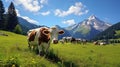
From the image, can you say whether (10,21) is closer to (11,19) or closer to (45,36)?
(11,19)

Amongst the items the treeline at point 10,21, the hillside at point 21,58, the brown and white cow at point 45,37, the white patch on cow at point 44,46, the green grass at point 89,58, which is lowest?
the green grass at point 89,58

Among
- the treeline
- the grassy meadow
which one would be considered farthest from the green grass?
the treeline

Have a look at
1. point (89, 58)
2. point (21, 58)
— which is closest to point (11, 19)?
point (89, 58)

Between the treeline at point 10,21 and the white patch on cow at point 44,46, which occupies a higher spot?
the treeline at point 10,21

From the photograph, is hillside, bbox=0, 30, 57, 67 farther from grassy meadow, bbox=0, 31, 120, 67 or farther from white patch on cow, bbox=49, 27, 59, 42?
white patch on cow, bbox=49, 27, 59, 42

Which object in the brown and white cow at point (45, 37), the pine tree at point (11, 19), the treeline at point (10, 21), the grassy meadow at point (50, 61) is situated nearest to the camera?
the grassy meadow at point (50, 61)

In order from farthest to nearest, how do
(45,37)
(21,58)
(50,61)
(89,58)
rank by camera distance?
1. (89,58)
2. (45,37)
3. (50,61)
4. (21,58)

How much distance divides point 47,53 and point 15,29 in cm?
7713

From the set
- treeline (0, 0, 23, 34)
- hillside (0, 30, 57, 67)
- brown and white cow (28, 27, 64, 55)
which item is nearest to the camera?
hillside (0, 30, 57, 67)

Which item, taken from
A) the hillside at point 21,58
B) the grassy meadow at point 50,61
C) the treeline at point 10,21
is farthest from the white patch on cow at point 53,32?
the treeline at point 10,21

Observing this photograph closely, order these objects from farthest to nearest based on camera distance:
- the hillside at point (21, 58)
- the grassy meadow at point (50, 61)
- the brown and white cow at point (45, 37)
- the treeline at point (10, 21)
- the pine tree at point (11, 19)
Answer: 1. the pine tree at point (11, 19)
2. the treeline at point (10, 21)
3. the brown and white cow at point (45, 37)
4. the grassy meadow at point (50, 61)
5. the hillside at point (21, 58)

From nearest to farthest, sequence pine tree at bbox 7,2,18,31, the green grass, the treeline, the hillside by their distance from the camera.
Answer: the hillside < the green grass < the treeline < pine tree at bbox 7,2,18,31

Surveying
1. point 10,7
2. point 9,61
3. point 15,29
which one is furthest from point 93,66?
point 10,7

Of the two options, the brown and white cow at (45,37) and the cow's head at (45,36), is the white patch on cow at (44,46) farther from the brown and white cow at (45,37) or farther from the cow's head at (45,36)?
the cow's head at (45,36)
